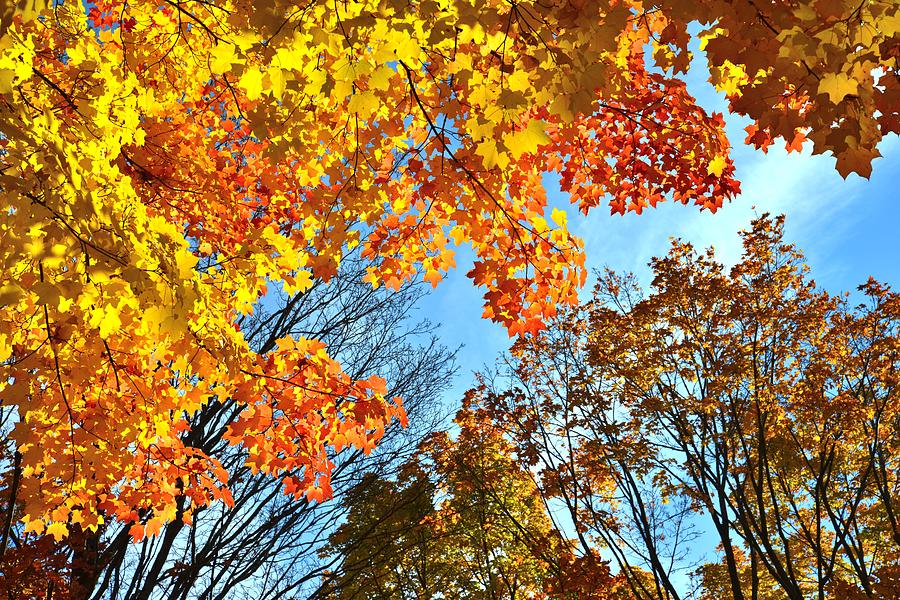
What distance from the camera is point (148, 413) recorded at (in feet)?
12.5

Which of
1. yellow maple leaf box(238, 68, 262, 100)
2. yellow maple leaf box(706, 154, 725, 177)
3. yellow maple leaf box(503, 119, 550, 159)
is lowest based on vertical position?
yellow maple leaf box(503, 119, 550, 159)

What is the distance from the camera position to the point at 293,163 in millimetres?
4402

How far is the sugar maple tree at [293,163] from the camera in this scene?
2.25m

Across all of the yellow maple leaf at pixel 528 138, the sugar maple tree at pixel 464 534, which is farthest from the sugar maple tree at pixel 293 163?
the sugar maple tree at pixel 464 534

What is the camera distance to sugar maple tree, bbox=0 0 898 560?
7.39ft

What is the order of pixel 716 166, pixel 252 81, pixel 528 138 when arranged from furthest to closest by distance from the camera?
1. pixel 716 166
2. pixel 252 81
3. pixel 528 138

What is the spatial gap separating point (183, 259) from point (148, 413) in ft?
5.42

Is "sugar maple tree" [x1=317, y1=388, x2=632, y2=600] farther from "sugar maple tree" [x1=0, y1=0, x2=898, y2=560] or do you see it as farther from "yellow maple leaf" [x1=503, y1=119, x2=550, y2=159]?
"yellow maple leaf" [x1=503, y1=119, x2=550, y2=159]

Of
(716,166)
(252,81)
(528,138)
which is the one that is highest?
(716,166)

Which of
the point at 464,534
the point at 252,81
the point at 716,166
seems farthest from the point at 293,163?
the point at 464,534

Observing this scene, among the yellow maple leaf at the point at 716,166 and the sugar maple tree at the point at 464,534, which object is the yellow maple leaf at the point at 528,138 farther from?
the sugar maple tree at the point at 464,534

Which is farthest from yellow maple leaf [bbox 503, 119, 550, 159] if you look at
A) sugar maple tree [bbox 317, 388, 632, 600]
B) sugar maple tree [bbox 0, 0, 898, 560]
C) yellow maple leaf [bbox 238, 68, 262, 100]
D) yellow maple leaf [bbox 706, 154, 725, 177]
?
sugar maple tree [bbox 317, 388, 632, 600]

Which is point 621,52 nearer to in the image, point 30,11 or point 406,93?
point 406,93

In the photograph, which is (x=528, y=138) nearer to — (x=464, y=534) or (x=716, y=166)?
(x=716, y=166)
